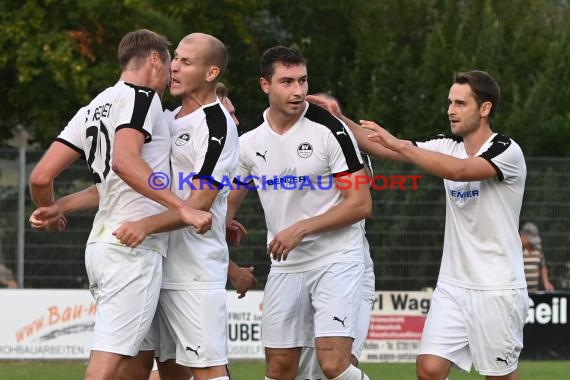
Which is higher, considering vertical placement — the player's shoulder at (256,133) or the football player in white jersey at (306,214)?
the player's shoulder at (256,133)

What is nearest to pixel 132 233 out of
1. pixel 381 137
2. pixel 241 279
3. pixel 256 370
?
pixel 241 279

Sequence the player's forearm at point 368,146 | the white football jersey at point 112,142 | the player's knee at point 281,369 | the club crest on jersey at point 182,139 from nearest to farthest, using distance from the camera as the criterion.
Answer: the white football jersey at point 112,142, the club crest on jersey at point 182,139, the player's knee at point 281,369, the player's forearm at point 368,146

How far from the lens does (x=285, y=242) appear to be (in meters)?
7.98

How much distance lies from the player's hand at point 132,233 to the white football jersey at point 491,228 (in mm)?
2254

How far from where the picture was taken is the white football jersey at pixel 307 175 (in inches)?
326

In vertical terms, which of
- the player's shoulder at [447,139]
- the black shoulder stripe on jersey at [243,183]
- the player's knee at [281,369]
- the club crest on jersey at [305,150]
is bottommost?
the player's knee at [281,369]

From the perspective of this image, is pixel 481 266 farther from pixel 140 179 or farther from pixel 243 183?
pixel 140 179

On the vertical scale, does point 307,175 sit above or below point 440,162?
below

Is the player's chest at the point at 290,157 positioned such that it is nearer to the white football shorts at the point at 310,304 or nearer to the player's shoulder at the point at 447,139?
the white football shorts at the point at 310,304

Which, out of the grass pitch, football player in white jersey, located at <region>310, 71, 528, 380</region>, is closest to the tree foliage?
the grass pitch

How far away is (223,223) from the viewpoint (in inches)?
301

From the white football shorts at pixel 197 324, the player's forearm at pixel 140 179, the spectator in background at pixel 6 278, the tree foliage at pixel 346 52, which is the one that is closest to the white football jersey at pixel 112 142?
the player's forearm at pixel 140 179

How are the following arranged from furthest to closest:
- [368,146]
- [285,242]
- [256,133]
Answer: [368,146]
[256,133]
[285,242]

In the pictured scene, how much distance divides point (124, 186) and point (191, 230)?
0.52m
